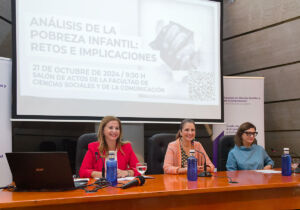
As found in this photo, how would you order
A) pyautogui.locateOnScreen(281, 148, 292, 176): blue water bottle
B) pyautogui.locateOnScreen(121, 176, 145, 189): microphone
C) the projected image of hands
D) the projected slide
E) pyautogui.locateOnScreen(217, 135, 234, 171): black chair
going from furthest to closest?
A: the projected image of hands, the projected slide, pyautogui.locateOnScreen(217, 135, 234, 171): black chair, pyautogui.locateOnScreen(281, 148, 292, 176): blue water bottle, pyautogui.locateOnScreen(121, 176, 145, 189): microphone

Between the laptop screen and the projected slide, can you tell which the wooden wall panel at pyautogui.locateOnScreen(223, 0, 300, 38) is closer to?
the projected slide

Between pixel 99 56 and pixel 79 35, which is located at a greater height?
pixel 79 35

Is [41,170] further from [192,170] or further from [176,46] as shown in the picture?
[176,46]

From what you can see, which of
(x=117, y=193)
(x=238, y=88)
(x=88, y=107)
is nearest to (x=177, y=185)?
(x=117, y=193)

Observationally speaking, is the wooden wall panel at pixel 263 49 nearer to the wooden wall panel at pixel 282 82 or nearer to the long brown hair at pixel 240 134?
the wooden wall panel at pixel 282 82

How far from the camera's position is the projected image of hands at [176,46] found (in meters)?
4.03

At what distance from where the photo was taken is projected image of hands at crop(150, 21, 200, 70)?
4027mm

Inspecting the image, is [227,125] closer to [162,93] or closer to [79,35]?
[162,93]

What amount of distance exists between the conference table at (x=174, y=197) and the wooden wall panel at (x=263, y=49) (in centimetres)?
275

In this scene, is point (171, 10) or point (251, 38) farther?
point (251, 38)

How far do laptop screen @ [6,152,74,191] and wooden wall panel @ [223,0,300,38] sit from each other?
12.2 feet

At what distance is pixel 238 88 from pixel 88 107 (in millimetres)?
2132

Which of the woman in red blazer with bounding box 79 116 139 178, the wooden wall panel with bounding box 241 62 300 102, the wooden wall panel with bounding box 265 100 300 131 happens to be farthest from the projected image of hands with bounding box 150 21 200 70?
the woman in red blazer with bounding box 79 116 139 178

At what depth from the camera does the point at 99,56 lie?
362cm
